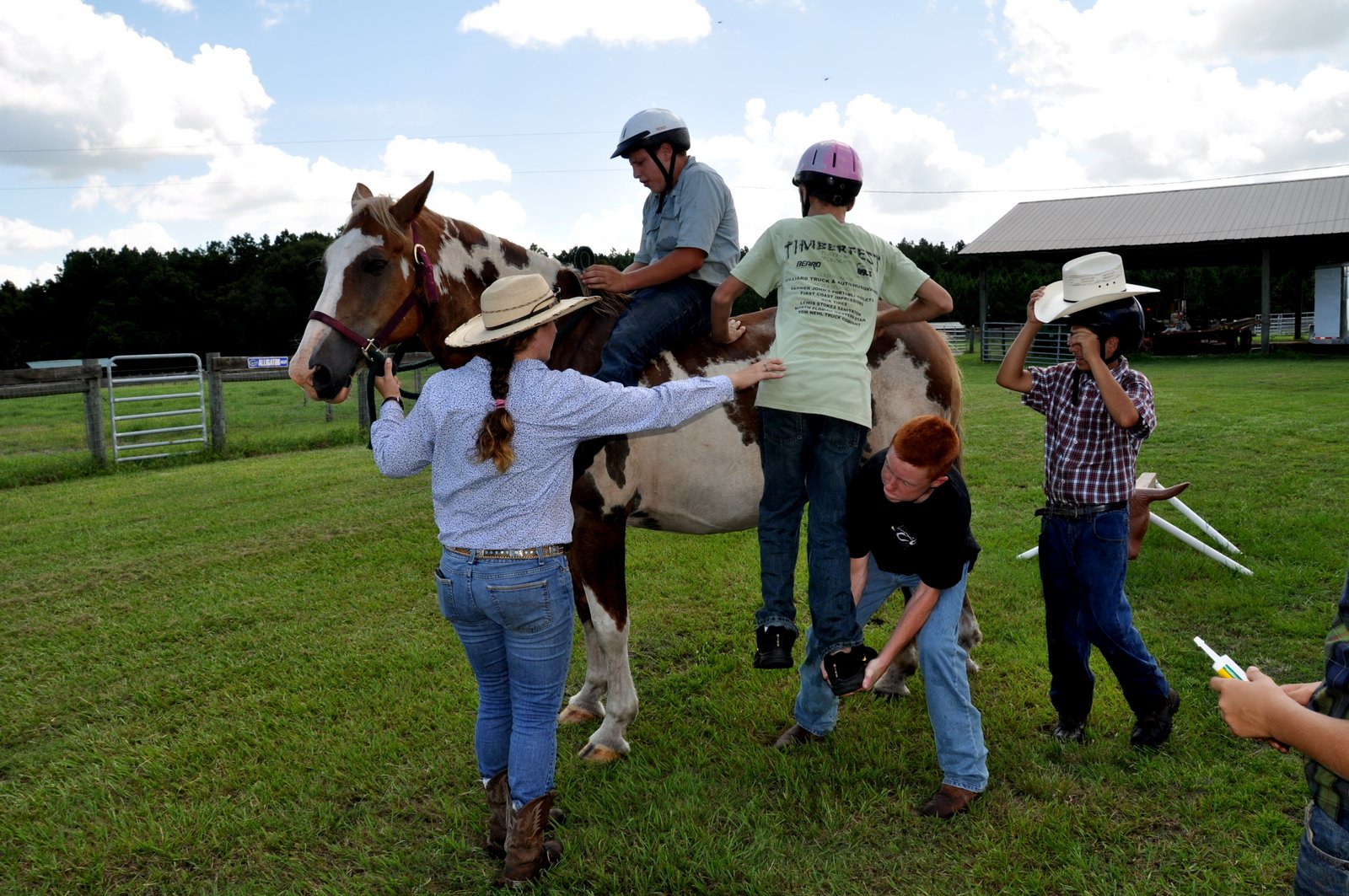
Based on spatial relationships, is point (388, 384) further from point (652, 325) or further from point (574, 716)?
point (574, 716)

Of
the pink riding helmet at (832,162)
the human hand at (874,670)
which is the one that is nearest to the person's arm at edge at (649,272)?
the pink riding helmet at (832,162)

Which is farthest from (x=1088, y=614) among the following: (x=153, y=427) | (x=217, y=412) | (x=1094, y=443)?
(x=153, y=427)

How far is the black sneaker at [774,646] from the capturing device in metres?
3.68

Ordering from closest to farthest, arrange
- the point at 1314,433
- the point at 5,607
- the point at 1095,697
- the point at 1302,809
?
the point at 1302,809, the point at 1095,697, the point at 5,607, the point at 1314,433

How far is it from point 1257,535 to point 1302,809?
4307 millimetres

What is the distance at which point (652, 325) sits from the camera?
13.9 feet

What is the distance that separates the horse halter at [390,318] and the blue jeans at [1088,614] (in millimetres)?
3208

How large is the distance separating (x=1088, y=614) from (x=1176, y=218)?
31.7 meters

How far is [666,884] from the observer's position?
10.7ft

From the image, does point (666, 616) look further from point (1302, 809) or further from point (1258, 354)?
point (1258, 354)

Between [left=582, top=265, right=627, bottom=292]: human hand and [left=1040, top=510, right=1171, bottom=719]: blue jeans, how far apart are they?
2.38 m

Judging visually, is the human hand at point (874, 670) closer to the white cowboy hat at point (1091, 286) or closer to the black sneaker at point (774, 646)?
the black sneaker at point (774, 646)

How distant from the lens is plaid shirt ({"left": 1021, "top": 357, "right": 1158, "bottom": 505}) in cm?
388

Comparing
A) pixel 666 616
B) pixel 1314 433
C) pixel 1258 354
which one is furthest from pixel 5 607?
pixel 1258 354
